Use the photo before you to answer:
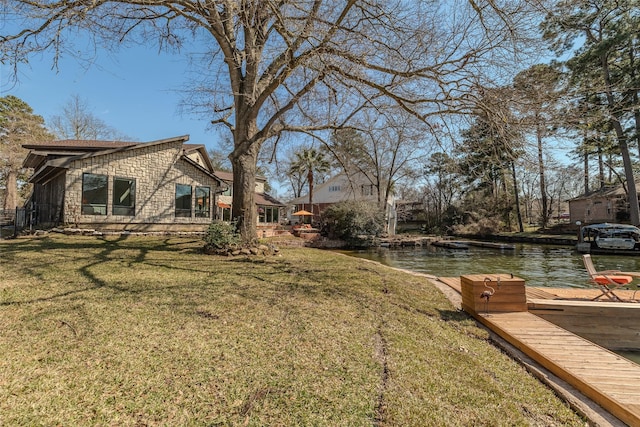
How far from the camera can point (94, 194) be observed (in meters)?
13.6

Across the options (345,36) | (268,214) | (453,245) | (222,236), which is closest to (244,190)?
(222,236)

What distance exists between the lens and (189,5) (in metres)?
7.22

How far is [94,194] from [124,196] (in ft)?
3.99

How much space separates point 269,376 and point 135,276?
15.4 ft

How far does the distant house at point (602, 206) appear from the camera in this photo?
26328 millimetres

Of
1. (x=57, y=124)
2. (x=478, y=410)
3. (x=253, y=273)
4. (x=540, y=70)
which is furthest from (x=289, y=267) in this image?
(x=57, y=124)

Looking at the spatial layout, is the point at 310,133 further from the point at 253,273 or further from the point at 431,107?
the point at 253,273

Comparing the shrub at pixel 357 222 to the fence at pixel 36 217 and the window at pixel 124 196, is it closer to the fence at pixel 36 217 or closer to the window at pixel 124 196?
the window at pixel 124 196

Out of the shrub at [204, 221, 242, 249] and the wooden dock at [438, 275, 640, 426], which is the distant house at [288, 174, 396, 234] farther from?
the wooden dock at [438, 275, 640, 426]

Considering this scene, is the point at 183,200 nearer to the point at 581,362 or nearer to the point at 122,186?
the point at 122,186

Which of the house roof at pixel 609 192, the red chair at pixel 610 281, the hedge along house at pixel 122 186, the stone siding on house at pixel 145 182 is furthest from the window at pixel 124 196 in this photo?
the house roof at pixel 609 192

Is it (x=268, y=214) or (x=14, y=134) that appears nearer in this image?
(x=14, y=134)

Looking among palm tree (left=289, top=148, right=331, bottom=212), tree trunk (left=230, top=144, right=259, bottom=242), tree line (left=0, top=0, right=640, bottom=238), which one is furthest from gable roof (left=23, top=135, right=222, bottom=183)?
palm tree (left=289, top=148, right=331, bottom=212)

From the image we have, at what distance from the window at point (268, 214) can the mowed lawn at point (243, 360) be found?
20.5m
